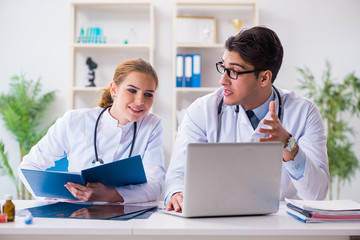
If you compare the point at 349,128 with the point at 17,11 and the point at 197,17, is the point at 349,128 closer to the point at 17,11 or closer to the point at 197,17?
the point at 197,17

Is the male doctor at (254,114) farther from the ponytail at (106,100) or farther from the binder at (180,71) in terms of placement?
the binder at (180,71)

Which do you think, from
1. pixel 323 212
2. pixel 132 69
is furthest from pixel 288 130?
pixel 132 69

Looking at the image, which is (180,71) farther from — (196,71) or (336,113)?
(336,113)

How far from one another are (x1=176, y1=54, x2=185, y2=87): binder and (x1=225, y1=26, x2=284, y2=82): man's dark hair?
2.09 metres

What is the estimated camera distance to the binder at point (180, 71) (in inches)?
159

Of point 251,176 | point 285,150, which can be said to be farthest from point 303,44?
point 251,176

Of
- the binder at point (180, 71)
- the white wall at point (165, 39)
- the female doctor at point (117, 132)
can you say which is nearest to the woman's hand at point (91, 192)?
the female doctor at point (117, 132)

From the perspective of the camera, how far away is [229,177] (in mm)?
1333

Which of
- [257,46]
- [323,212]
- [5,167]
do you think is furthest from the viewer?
[5,167]

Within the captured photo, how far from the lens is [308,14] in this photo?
4316mm

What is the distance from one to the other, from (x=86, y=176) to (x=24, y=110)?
272 centimetres

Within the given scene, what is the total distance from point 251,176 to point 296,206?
0.24m

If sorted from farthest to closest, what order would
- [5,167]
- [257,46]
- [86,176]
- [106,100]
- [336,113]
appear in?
1. [5,167]
2. [336,113]
3. [106,100]
4. [257,46]
5. [86,176]

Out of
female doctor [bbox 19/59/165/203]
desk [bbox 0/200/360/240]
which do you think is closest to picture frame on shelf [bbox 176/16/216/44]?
female doctor [bbox 19/59/165/203]
